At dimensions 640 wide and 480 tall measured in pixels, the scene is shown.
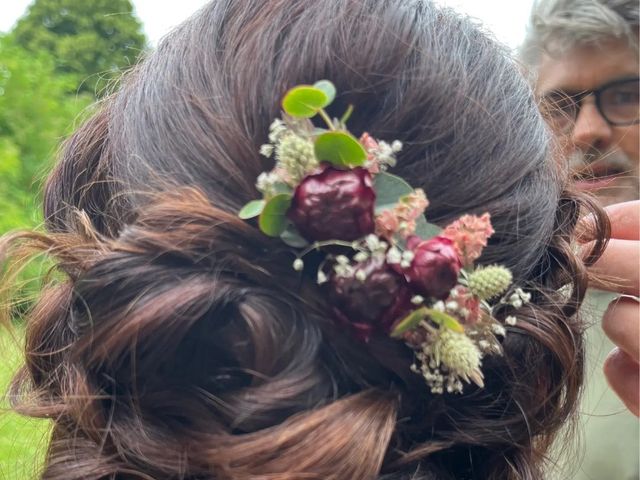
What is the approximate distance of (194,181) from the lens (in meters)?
0.64

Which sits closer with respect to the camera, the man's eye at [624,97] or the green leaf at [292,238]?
the green leaf at [292,238]

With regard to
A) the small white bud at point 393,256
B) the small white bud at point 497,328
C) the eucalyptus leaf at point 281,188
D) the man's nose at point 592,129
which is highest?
the eucalyptus leaf at point 281,188

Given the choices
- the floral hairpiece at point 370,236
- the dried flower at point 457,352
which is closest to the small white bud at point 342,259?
the floral hairpiece at point 370,236

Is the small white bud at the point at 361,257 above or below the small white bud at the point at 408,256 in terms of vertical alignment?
above

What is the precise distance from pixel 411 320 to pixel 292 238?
0.41 feet

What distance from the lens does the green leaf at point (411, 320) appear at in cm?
59

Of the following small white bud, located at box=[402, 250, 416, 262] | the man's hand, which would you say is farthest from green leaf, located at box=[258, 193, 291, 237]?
the man's hand

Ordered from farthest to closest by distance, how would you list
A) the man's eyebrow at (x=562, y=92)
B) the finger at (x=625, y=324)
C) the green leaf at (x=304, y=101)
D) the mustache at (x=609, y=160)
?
the man's eyebrow at (x=562, y=92) < the mustache at (x=609, y=160) < the finger at (x=625, y=324) < the green leaf at (x=304, y=101)

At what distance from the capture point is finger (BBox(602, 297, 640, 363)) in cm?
90

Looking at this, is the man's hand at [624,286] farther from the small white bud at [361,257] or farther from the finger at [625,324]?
the small white bud at [361,257]

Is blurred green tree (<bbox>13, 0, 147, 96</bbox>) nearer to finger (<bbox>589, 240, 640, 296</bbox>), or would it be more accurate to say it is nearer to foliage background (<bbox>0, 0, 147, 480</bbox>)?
foliage background (<bbox>0, 0, 147, 480</bbox>)

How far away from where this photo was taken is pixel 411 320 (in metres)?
0.59

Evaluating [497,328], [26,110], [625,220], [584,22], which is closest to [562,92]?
[584,22]

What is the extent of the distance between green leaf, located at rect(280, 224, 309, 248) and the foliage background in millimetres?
321
